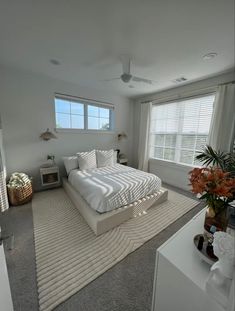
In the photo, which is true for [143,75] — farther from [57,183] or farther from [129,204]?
[57,183]

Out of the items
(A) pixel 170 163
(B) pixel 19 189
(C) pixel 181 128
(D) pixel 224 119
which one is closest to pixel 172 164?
(A) pixel 170 163

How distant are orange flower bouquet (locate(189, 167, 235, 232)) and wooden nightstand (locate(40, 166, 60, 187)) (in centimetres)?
296

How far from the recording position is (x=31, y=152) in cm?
303

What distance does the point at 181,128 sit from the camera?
3.45 meters

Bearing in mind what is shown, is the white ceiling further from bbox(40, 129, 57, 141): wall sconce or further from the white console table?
the white console table

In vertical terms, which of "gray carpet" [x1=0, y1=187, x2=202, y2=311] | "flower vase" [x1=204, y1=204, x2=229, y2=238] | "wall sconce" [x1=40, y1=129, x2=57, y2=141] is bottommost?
"gray carpet" [x1=0, y1=187, x2=202, y2=311]

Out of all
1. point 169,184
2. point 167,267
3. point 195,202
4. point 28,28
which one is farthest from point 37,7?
point 169,184

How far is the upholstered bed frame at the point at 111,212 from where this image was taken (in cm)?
185

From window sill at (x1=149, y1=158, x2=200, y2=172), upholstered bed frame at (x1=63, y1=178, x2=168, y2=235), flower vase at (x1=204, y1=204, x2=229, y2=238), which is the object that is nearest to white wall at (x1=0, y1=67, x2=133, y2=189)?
upholstered bed frame at (x1=63, y1=178, x2=168, y2=235)

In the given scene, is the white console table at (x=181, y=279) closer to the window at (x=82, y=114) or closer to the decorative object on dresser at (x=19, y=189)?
the decorative object on dresser at (x=19, y=189)

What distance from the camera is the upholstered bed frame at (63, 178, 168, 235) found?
185cm

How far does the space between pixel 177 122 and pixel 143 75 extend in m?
1.50

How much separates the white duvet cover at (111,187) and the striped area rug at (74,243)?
350 mm

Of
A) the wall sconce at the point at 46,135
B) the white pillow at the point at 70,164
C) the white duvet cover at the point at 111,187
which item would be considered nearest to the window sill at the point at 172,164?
the white duvet cover at the point at 111,187
